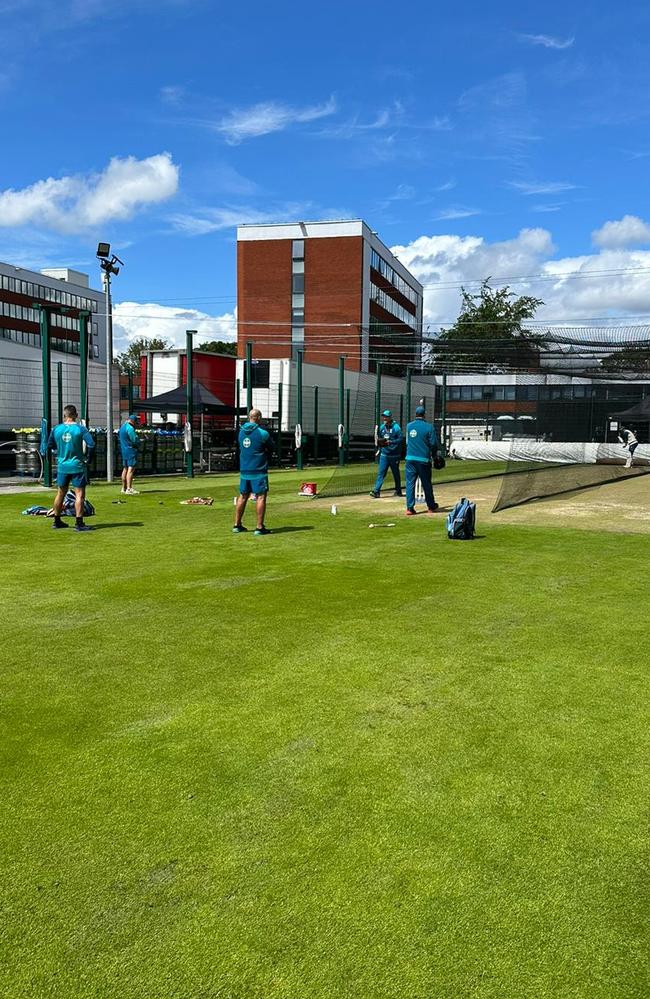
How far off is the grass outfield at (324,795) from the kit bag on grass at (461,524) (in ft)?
11.8

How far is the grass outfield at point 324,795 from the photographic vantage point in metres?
2.44

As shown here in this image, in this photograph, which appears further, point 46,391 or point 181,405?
point 181,405

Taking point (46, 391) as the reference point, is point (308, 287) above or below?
above

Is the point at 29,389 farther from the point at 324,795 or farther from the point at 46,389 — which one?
the point at 324,795

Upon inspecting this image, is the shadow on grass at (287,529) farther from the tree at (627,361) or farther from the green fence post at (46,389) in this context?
the tree at (627,361)

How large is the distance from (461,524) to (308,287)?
57.3 m

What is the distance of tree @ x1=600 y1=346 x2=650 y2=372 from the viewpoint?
32.1 meters

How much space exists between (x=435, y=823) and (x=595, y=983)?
0.96 metres

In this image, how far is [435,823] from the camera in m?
3.22

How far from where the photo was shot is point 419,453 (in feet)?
45.1

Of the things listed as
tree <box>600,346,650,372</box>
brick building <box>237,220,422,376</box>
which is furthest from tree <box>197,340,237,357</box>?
tree <box>600,346,650,372</box>

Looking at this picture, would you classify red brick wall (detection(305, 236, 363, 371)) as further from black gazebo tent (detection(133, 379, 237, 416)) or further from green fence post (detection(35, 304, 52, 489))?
green fence post (detection(35, 304, 52, 489))

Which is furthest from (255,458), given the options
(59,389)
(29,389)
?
(29,389)

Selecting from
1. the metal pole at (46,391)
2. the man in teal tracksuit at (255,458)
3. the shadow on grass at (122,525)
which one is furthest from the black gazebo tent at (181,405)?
the man in teal tracksuit at (255,458)
